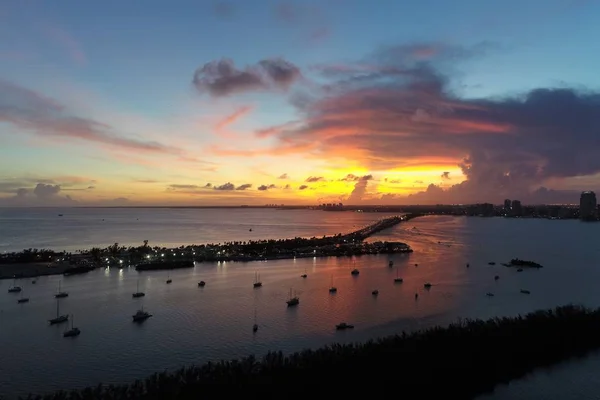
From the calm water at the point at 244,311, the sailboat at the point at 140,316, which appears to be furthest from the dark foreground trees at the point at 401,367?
the sailboat at the point at 140,316

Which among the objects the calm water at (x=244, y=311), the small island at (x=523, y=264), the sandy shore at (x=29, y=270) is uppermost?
the sandy shore at (x=29, y=270)

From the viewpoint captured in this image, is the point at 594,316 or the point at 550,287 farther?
the point at 550,287

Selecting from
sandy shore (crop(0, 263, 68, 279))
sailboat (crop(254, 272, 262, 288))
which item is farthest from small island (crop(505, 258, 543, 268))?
sandy shore (crop(0, 263, 68, 279))

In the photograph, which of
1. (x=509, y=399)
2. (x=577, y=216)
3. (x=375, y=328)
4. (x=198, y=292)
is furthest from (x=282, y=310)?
(x=577, y=216)

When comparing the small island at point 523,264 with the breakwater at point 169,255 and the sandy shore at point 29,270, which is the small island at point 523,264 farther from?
the sandy shore at point 29,270

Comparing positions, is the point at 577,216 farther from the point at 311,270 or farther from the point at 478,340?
the point at 478,340

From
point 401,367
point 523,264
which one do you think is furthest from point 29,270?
point 523,264
